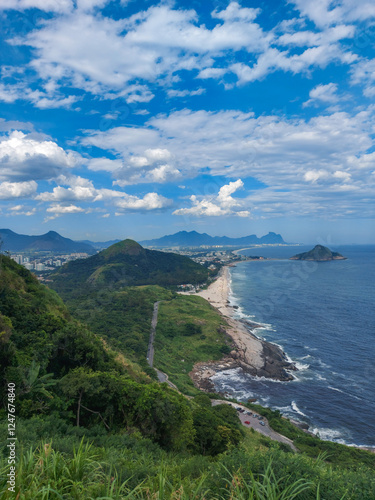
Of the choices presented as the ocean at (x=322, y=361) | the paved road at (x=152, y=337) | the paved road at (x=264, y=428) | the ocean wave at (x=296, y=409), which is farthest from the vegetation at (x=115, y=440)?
the paved road at (x=152, y=337)

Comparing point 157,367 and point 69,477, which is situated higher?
point 69,477

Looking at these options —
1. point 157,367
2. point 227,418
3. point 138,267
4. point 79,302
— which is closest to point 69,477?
point 227,418

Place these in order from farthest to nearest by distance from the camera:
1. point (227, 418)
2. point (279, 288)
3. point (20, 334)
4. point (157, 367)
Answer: point (279, 288) < point (157, 367) < point (227, 418) < point (20, 334)

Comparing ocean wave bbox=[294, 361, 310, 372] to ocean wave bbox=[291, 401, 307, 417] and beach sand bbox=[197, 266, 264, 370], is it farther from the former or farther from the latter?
ocean wave bbox=[291, 401, 307, 417]

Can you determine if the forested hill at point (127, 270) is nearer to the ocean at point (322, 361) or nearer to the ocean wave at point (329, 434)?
the ocean at point (322, 361)

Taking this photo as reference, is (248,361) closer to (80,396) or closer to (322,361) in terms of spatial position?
(322,361)

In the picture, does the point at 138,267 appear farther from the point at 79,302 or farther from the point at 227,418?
the point at 227,418
